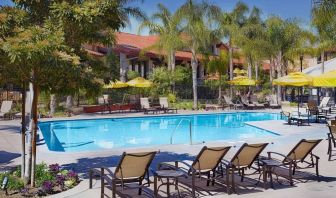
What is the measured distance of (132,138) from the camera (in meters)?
19.7

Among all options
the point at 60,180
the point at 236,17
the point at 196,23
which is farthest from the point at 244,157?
the point at 236,17

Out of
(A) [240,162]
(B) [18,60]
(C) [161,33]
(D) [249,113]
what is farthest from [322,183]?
(C) [161,33]

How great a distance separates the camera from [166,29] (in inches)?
1406

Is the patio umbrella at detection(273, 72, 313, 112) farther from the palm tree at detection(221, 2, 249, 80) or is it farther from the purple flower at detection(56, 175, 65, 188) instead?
the palm tree at detection(221, 2, 249, 80)

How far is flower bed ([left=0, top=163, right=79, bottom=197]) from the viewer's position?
301 inches

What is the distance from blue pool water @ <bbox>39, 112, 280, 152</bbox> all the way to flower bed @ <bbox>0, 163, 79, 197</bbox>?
250 inches

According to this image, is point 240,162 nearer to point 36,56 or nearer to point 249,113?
point 36,56

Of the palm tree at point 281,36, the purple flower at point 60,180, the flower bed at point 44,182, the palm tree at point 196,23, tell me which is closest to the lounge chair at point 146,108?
the palm tree at point 196,23

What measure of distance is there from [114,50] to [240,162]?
29577 mm

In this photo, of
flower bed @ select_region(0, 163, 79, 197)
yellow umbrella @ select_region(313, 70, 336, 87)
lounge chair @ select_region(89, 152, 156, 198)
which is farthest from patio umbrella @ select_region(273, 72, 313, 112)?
lounge chair @ select_region(89, 152, 156, 198)

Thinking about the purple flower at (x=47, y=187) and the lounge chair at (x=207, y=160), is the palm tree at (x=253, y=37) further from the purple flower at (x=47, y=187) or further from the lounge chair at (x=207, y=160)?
the purple flower at (x=47, y=187)

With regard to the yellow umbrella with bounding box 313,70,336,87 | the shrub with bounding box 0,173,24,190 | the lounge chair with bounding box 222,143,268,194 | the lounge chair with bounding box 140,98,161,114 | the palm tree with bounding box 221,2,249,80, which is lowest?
the shrub with bounding box 0,173,24,190

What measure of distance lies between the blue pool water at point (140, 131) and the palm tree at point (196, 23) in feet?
19.6

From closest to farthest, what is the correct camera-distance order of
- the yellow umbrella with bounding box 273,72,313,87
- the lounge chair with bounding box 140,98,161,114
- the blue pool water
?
the blue pool water, the yellow umbrella with bounding box 273,72,313,87, the lounge chair with bounding box 140,98,161,114
